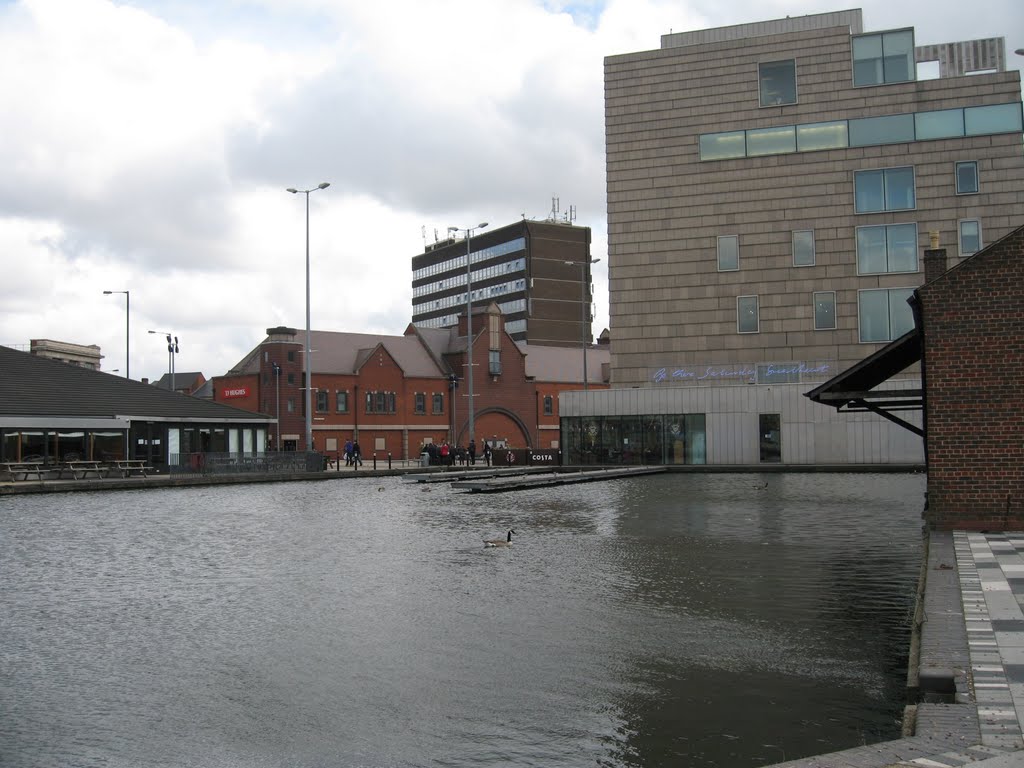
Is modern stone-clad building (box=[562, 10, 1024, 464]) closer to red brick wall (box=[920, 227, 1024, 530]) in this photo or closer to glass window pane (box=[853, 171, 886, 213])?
glass window pane (box=[853, 171, 886, 213])

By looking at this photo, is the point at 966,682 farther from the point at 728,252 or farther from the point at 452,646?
the point at 728,252

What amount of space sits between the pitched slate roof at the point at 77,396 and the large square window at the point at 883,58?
35994 millimetres

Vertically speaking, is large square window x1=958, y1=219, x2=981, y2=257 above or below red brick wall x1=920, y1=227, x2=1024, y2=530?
above

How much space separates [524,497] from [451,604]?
1928cm

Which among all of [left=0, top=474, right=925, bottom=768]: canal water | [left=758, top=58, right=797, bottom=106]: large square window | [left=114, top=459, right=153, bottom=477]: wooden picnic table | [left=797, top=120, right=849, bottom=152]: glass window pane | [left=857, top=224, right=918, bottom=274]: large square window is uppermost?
[left=758, top=58, right=797, bottom=106]: large square window

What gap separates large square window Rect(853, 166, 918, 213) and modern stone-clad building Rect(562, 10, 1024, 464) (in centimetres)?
7

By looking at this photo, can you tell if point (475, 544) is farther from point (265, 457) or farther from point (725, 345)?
point (725, 345)

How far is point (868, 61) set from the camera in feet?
160

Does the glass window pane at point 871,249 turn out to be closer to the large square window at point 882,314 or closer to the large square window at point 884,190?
the large square window at point 884,190

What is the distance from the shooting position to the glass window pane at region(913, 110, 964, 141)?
156 feet

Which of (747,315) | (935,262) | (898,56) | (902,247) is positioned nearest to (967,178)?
(902,247)

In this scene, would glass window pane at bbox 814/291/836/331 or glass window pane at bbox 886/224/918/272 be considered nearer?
glass window pane at bbox 886/224/918/272

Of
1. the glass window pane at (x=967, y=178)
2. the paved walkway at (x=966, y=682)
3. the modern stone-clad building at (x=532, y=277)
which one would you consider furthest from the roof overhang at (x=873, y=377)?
the modern stone-clad building at (x=532, y=277)

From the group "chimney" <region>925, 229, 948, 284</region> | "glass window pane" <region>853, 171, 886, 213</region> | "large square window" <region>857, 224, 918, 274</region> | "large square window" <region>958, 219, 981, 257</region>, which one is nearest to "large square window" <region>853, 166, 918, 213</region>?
"glass window pane" <region>853, 171, 886, 213</region>
